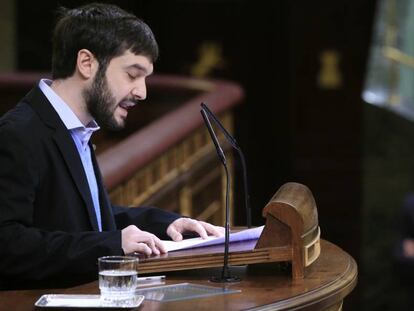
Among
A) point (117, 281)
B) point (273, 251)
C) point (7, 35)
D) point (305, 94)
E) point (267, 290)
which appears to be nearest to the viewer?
point (117, 281)

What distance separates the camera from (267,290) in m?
2.42

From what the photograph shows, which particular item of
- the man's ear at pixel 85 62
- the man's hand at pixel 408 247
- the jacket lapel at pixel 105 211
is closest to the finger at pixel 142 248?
the jacket lapel at pixel 105 211

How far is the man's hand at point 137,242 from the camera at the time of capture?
101 inches

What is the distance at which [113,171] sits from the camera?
4250 millimetres

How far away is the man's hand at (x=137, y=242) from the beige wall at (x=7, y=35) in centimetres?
643

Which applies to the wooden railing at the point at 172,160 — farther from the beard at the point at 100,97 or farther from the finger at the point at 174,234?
the beard at the point at 100,97

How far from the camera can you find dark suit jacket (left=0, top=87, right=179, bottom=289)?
2510mm

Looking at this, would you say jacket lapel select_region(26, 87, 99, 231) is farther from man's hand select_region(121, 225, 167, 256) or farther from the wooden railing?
the wooden railing

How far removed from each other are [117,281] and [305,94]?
7705 millimetres

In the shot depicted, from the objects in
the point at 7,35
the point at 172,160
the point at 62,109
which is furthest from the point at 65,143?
the point at 7,35

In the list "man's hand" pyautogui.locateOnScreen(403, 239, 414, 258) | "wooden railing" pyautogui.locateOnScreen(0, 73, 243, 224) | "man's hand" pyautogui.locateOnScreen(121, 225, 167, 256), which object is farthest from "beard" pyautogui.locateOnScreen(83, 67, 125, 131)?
"man's hand" pyautogui.locateOnScreen(403, 239, 414, 258)

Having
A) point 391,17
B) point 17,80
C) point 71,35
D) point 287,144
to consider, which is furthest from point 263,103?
point 71,35

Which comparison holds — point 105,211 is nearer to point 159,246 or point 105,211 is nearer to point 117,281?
point 159,246

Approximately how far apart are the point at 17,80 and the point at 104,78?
4.54 meters
